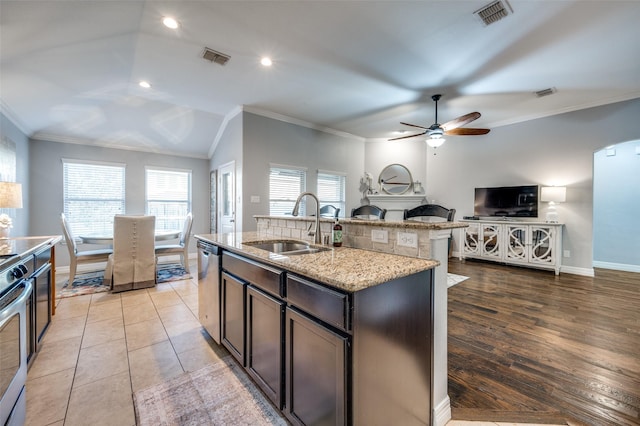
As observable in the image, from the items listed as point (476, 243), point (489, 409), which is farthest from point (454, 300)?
Result: point (476, 243)

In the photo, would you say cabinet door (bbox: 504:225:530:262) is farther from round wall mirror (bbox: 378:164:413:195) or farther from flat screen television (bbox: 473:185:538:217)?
round wall mirror (bbox: 378:164:413:195)

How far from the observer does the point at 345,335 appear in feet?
3.31

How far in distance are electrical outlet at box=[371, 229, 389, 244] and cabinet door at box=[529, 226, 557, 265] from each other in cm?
A: 439

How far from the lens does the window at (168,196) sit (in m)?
5.36

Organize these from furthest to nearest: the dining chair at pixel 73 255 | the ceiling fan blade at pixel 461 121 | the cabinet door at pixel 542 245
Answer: the cabinet door at pixel 542 245 → the dining chair at pixel 73 255 → the ceiling fan blade at pixel 461 121

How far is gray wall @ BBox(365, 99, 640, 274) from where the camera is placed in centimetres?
410

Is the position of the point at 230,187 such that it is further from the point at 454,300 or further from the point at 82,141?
the point at 454,300

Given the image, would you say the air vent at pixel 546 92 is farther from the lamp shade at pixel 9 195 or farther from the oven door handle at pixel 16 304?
the lamp shade at pixel 9 195

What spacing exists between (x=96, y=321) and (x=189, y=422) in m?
2.03

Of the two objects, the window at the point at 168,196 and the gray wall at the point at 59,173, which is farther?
the window at the point at 168,196

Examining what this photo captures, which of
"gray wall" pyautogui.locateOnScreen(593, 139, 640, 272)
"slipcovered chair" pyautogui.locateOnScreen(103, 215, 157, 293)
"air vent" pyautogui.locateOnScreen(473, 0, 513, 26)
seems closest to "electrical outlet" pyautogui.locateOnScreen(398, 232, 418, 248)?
"air vent" pyautogui.locateOnScreen(473, 0, 513, 26)

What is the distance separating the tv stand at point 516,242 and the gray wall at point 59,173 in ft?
19.9

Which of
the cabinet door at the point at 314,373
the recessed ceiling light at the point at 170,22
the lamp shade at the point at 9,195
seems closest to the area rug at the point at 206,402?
the cabinet door at the point at 314,373

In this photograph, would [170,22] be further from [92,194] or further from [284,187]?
[92,194]
